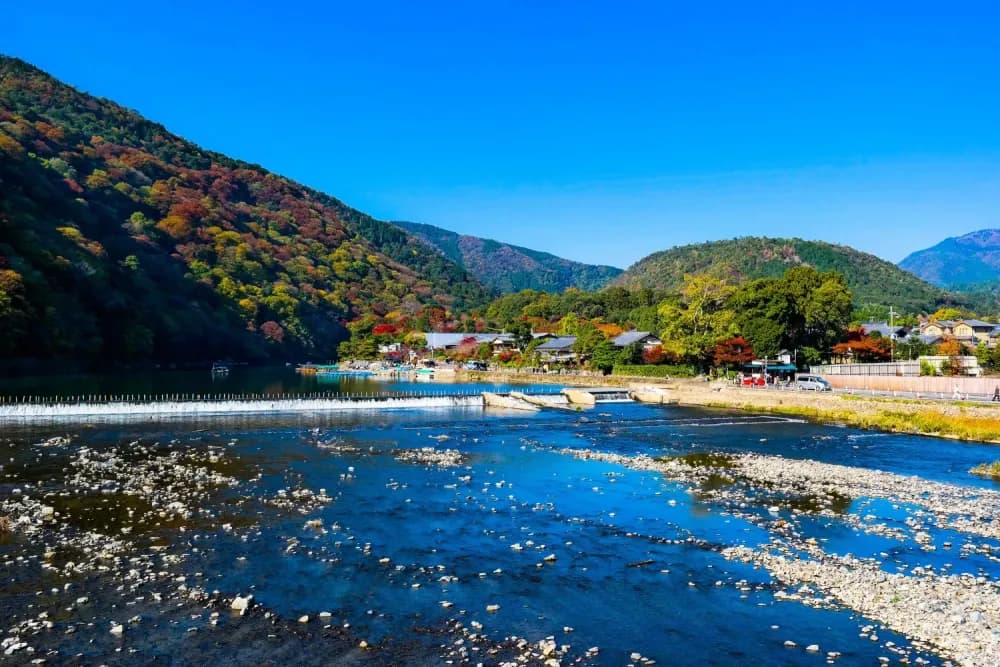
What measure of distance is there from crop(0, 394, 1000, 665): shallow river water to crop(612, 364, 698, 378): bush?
34276 millimetres

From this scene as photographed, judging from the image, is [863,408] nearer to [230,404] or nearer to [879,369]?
[879,369]

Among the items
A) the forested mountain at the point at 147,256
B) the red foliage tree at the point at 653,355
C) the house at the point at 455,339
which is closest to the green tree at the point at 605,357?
the red foliage tree at the point at 653,355

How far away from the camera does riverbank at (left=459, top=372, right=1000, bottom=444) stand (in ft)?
112

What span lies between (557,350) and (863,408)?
48.0m

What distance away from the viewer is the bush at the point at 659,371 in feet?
208

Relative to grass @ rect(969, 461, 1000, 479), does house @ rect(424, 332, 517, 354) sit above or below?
above

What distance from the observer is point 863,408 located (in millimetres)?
41062

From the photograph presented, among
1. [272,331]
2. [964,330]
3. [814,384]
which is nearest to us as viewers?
[814,384]

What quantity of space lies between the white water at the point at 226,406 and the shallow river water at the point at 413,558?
35.9ft

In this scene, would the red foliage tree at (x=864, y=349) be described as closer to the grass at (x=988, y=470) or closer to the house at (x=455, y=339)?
the grass at (x=988, y=470)

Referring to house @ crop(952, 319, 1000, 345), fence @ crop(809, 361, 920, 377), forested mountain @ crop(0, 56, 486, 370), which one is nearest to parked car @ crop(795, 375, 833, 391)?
fence @ crop(809, 361, 920, 377)

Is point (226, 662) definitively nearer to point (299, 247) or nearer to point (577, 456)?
point (577, 456)

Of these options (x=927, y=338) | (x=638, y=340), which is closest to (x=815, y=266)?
(x=927, y=338)

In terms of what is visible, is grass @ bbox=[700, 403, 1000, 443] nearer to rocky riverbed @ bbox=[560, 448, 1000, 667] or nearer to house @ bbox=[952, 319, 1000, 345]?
rocky riverbed @ bbox=[560, 448, 1000, 667]
